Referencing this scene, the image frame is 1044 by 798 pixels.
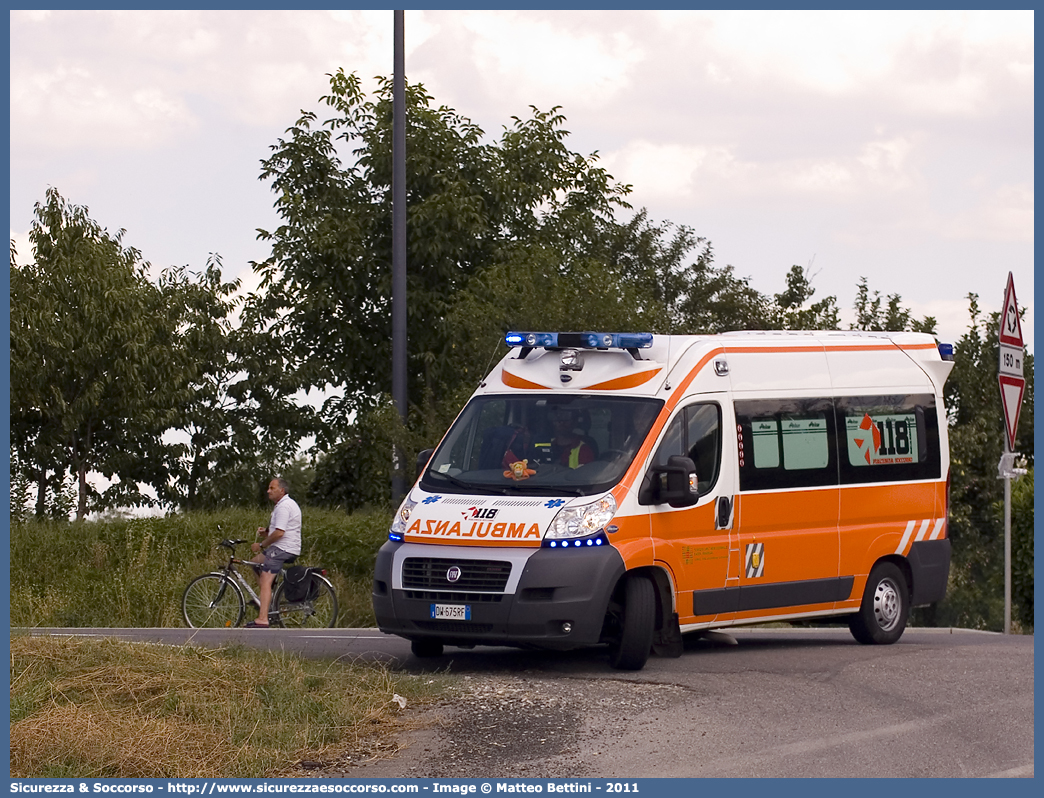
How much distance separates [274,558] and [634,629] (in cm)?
624

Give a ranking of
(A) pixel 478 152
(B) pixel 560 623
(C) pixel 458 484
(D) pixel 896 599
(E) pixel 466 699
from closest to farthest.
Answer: (E) pixel 466 699 → (B) pixel 560 623 → (C) pixel 458 484 → (D) pixel 896 599 → (A) pixel 478 152

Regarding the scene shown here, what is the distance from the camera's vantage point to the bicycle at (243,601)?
1689 centimetres

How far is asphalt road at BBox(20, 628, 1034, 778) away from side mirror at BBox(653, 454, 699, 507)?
128 centimetres

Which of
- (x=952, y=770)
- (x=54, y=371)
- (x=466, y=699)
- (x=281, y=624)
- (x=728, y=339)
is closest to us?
(x=952, y=770)

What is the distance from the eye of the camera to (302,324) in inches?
971

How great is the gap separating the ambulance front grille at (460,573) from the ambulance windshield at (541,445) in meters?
0.72

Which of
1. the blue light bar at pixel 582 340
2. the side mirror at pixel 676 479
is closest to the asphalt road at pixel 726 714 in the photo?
the side mirror at pixel 676 479

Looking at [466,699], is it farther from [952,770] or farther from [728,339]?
[728,339]

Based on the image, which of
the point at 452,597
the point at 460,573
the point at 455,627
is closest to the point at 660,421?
the point at 460,573

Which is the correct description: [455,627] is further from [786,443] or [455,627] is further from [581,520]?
[786,443]

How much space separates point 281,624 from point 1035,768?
10.0 meters

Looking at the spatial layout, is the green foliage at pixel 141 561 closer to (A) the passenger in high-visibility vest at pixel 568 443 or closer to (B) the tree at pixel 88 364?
(B) the tree at pixel 88 364

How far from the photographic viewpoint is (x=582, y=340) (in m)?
12.9

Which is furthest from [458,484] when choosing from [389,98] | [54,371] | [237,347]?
[389,98]
